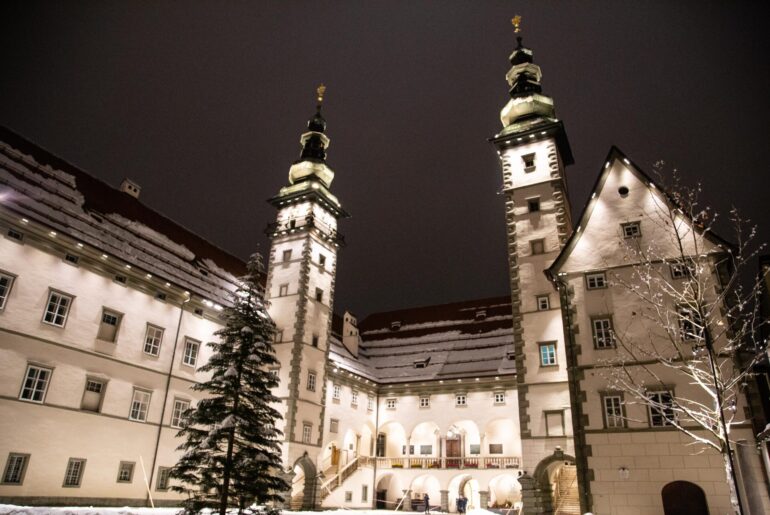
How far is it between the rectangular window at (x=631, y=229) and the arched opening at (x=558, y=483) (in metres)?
10.2

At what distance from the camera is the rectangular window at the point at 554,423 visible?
25.0m

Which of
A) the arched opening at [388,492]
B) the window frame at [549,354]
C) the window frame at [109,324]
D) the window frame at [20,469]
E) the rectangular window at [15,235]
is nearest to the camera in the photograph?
the window frame at [20,469]

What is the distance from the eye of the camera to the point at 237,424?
17031 mm

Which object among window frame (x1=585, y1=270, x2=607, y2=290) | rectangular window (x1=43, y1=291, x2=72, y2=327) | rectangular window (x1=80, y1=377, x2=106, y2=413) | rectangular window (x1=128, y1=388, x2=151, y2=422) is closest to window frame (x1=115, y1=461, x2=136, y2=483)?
rectangular window (x1=128, y1=388, x2=151, y2=422)

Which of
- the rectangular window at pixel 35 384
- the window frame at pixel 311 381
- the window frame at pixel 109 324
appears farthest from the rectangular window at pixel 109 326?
the window frame at pixel 311 381

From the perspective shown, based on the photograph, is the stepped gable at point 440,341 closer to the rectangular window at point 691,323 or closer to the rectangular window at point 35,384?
the rectangular window at point 691,323

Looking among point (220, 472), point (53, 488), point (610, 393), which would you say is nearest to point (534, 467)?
point (610, 393)

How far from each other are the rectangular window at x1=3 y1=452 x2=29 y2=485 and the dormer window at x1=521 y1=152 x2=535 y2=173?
94.7 ft

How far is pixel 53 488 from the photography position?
2280 cm

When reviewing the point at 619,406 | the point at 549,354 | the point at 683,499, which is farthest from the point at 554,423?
the point at 683,499

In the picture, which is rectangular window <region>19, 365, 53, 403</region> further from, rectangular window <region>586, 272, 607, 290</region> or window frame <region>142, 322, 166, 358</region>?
rectangular window <region>586, 272, 607, 290</region>

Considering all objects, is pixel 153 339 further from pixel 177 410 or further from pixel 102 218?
pixel 102 218

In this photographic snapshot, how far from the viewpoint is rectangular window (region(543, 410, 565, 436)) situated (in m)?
25.0

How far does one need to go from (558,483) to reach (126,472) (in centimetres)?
2259
